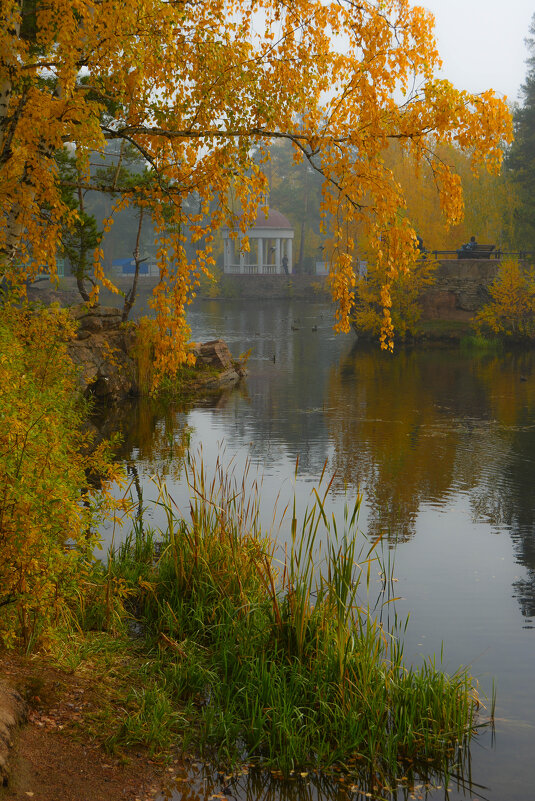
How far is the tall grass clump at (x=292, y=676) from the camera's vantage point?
5.32 metres

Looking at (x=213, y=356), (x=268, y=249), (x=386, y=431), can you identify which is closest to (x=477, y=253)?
(x=213, y=356)

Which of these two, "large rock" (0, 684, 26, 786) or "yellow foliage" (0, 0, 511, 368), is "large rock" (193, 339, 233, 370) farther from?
"large rock" (0, 684, 26, 786)

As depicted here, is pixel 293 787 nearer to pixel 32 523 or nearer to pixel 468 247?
pixel 32 523

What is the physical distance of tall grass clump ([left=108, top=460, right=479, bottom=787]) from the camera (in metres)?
5.32

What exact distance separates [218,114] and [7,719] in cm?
518

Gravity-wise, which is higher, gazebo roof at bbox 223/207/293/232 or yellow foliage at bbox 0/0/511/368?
gazebo roof at bbox 223/207/293/232

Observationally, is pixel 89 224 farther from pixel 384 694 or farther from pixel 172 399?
pixel 384 694

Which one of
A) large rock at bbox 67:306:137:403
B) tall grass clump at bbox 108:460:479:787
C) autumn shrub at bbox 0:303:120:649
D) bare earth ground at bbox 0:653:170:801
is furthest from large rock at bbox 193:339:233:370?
bare earth ground at bbox 0:653:170:801

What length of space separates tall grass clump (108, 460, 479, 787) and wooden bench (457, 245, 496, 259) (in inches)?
1283

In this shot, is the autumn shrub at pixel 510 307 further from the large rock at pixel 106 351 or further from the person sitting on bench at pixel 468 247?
the large rock at pixel 106 351

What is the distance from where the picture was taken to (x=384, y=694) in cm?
566

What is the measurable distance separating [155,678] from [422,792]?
1917 millimetres

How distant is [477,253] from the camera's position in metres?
37.8

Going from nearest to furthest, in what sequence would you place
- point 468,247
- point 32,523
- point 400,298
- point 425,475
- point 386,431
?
1. point 32,523
2. point 425,475
3. point 386,431
4. point 400,298
5. point 468,247
